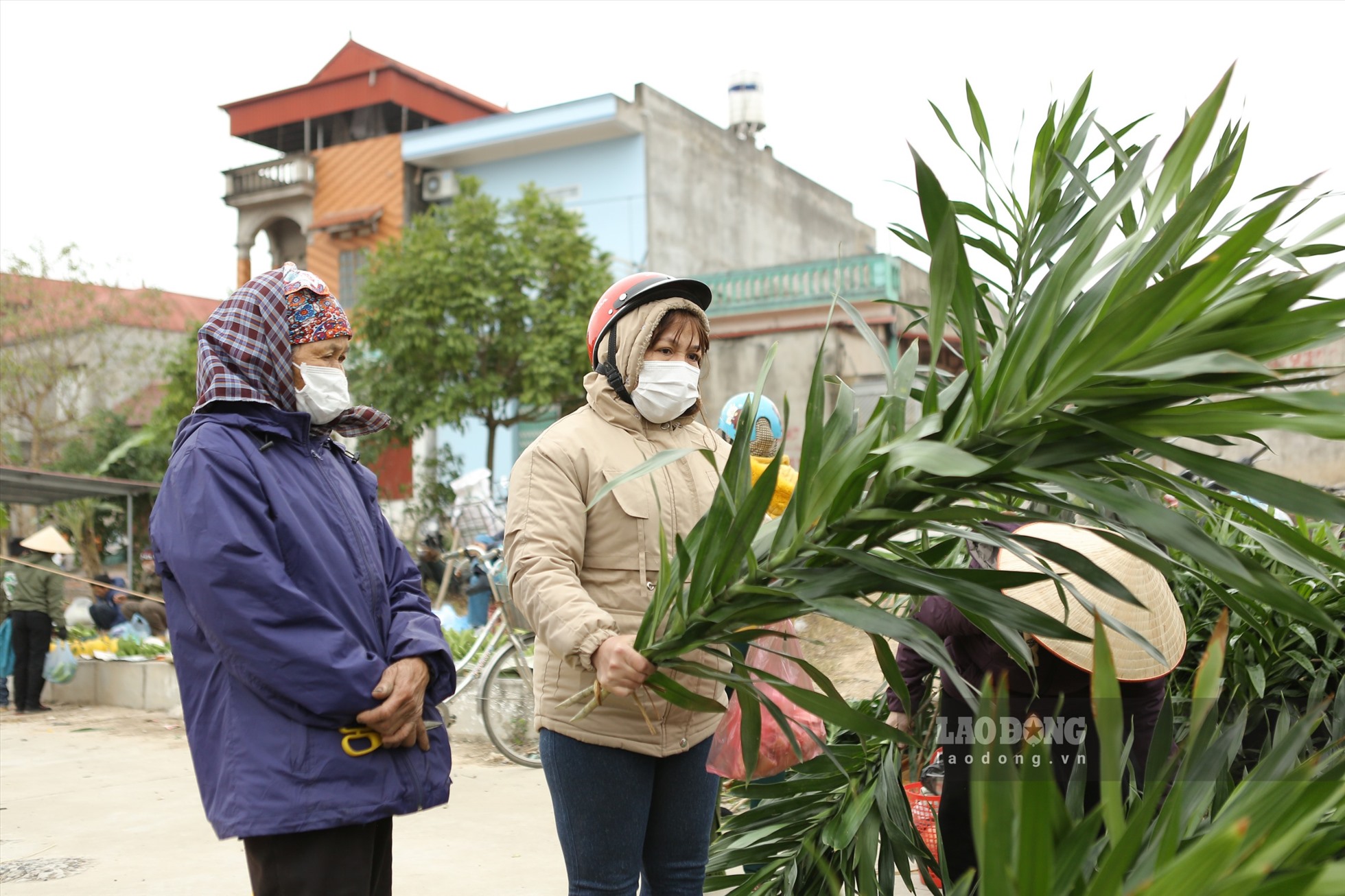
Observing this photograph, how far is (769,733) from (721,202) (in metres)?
21.3

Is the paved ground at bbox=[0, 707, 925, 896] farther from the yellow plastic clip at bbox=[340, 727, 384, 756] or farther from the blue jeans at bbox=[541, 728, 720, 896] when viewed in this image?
the yellow plastic clip at bbox=[340, 727, 384, 756]

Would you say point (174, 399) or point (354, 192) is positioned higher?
point (354, 192)

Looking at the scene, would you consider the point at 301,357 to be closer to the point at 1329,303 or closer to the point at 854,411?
the point at 854,411

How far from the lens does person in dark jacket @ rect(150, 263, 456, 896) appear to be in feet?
6.35

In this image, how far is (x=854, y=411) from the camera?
131 cm

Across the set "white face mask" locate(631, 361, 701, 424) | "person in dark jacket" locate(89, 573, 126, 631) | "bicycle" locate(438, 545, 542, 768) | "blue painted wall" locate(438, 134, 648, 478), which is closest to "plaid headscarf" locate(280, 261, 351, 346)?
"white face mask" locate(631, 361, 701, 424)

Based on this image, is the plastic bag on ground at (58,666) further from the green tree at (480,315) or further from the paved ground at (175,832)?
the green tree at (480,315)

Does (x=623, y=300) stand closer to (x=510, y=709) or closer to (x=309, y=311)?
(x=309, y=311)

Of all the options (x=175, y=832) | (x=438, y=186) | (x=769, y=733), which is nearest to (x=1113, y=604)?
(x=769, y=733)

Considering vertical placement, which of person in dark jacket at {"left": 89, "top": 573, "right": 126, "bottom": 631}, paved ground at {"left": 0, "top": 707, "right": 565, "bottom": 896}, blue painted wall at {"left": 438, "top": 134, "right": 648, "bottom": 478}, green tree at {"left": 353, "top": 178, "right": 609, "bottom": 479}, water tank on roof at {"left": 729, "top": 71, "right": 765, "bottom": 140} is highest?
water tank on roof at {"left": 729, "top": 71, "right": 765, "bottom": 140}

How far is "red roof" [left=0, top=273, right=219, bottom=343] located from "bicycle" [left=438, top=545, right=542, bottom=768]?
53.3 ft

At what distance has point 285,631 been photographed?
1.95m

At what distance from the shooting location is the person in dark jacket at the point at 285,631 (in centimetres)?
193

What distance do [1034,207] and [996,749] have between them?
1101 mm
